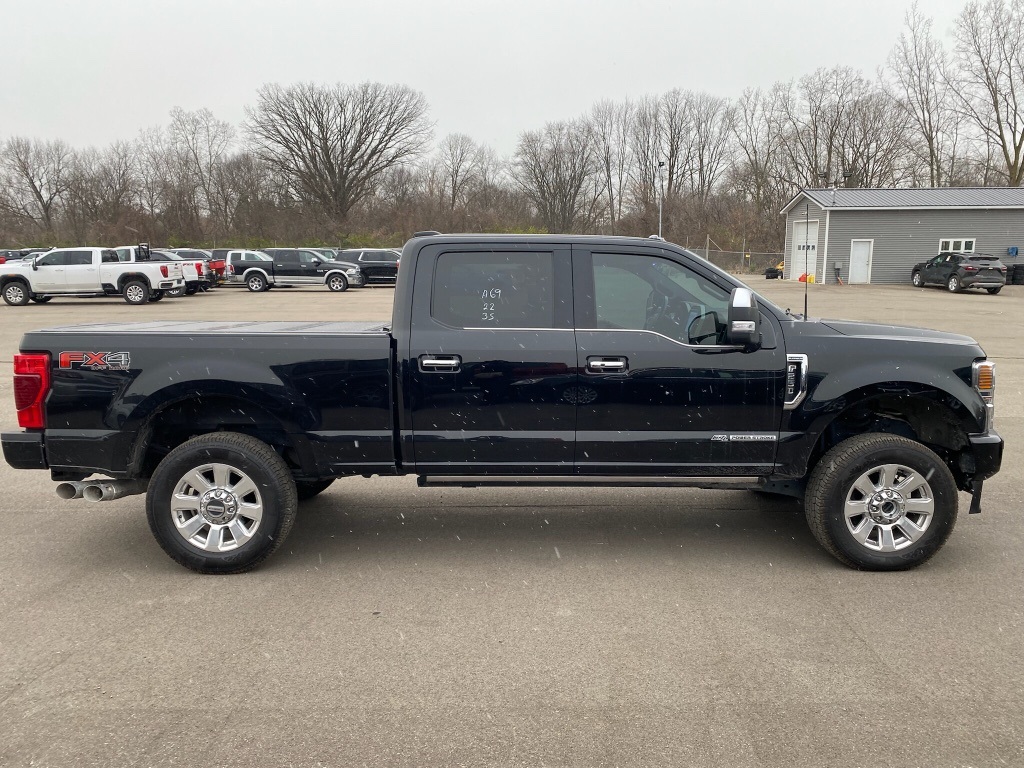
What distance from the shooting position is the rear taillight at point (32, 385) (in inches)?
177

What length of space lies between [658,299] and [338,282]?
31098 mm

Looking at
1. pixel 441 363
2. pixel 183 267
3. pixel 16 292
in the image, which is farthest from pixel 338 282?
pixel 441 363

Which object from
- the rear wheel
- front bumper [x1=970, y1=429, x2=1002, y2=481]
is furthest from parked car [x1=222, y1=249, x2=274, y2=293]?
front bumper [x1=970, y1=429, x2=1002, y2=481]

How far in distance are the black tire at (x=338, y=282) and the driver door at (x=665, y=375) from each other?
3082 cm

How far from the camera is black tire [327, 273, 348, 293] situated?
1350 inches

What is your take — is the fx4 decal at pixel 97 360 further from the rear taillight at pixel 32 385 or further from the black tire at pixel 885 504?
the black tire at pixel 885 504

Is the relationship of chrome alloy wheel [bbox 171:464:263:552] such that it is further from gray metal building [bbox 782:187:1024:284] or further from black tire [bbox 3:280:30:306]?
gray metal building [bbox 782:187:1024:284]

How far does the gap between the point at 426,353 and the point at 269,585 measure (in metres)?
1.57

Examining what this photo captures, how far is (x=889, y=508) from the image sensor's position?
4551 mm

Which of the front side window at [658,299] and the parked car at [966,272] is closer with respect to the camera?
the front side window at [658,299]

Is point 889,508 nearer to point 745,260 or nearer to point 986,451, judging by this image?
point 986,451

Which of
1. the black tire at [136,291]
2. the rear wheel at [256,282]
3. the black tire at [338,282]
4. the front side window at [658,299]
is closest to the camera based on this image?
the front side window at [658,299]

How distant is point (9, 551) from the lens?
494 cm

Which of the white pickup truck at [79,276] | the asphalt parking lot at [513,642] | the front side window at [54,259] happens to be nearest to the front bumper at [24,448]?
the asphalt parking lot at [513,642]
